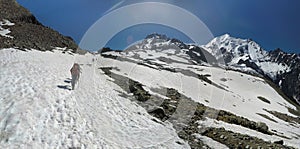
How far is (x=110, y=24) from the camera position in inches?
799

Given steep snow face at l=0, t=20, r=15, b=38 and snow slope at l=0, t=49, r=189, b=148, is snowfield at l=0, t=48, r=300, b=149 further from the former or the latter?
steep snow face at l=0, t=20, r=15, b=38

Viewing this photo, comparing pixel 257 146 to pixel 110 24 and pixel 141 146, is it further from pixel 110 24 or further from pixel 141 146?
pixel 110 24

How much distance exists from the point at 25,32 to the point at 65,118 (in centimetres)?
4005

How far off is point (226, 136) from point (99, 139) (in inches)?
373

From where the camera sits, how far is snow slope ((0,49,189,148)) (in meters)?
11.4

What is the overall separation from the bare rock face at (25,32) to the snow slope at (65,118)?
1922 cm

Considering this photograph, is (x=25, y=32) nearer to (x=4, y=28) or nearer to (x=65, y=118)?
(x=4, y=28)

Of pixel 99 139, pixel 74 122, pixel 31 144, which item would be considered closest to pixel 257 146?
pixel 99 139

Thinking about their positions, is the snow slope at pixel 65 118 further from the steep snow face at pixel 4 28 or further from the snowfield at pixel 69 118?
the steep snow face at pixel 4 28

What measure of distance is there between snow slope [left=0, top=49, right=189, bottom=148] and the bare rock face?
1922 centimetres

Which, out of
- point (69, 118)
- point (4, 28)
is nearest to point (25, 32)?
point (4, 28)

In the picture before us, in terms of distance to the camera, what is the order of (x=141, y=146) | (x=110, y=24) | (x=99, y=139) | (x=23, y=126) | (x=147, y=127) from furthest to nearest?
Result: (x=110, y=24) < (x=147, y=127) < (x=141, y=146) < (x=99, y=139) < (x=23, y=126)

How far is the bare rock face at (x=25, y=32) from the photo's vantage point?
41125 millimetres

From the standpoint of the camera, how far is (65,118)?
13812 millimetres
